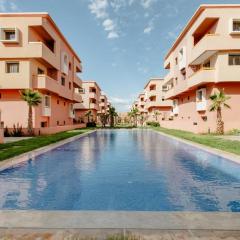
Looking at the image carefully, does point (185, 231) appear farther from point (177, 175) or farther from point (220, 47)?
point (220, 47)

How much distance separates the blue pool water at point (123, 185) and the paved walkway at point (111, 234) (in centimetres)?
133

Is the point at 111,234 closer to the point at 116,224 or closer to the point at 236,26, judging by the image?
the point at 116,224

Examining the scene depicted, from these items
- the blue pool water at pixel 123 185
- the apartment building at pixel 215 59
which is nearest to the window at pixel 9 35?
the blue pool water at pixel 123 185

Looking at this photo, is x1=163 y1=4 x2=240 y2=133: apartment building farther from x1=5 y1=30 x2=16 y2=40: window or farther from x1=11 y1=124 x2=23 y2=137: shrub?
x1=5 y1=30 x2=16 y2=40: window

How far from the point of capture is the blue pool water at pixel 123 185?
5504 millimetres

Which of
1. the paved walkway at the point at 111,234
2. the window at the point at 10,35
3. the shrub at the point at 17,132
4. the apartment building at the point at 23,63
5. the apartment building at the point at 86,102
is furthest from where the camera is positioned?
the apartment building at the point at 86,102

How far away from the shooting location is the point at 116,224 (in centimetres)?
418

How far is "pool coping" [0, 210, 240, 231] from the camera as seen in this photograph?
4.08m

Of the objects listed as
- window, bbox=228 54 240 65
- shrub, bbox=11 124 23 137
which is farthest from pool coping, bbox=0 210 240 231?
window, bbox=228 54 240 65

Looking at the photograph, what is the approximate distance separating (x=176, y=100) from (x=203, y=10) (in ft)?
59.4

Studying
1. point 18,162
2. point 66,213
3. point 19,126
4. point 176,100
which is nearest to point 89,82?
point 176,100

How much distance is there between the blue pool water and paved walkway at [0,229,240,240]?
4.36 feet

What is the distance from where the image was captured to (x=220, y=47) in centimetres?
2442

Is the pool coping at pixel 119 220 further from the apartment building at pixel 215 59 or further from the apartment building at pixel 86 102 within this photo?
the apartment building at pixel 86 102
